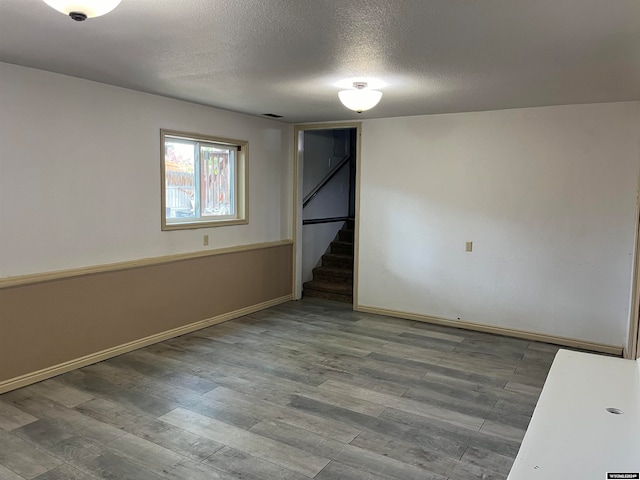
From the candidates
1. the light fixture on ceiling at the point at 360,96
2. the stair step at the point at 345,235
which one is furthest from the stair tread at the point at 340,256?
the light fixture on ceiling at the point at 360,96

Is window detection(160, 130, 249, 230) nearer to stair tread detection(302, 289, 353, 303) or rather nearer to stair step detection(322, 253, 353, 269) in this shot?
stair tread detection(302, 289, 353, 303)

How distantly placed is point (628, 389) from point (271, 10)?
212cm

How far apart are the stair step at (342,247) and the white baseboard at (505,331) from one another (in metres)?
1.29

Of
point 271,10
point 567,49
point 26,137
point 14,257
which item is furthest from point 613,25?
point 14,257

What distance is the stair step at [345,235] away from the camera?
7168mm

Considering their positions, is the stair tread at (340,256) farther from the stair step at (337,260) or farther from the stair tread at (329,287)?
the stair tread at (329,287)

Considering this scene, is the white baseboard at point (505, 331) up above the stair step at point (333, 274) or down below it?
below

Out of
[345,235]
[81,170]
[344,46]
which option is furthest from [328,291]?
[344,46]

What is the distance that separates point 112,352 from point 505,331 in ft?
12.6

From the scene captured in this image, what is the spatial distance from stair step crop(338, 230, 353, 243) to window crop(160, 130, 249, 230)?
2119 mm

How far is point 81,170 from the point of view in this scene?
A: 12.3 feet

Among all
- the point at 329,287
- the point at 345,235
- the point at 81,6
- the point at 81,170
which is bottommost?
the point at 329,287

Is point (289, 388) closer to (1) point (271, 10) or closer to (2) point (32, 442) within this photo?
(2) point (32, 442)

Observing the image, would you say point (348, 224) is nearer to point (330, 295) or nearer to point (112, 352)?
point (330, 295)
